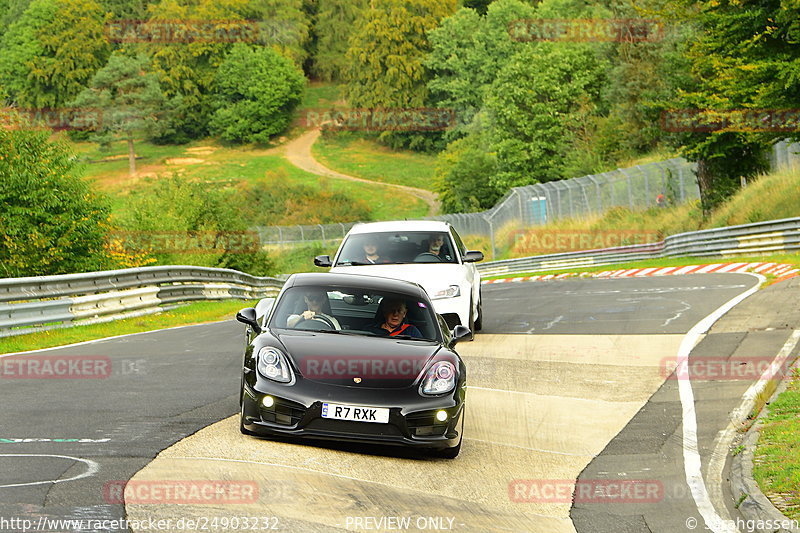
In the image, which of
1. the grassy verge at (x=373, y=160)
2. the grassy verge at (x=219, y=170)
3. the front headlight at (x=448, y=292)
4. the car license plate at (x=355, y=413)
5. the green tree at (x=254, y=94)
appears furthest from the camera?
the green tree at (x=254, y=94)

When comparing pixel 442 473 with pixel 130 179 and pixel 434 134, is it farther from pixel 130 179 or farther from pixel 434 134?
pixel 434 134

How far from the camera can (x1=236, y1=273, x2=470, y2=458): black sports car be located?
26.7ft

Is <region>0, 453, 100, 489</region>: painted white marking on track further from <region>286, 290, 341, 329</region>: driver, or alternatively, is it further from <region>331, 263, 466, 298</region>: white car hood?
<region>331, 263, 466, 298</region>: white car hood

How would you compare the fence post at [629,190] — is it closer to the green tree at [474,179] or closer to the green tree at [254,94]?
the green tree at [474,179]

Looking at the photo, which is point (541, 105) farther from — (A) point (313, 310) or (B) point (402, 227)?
(A) point (313, 310)

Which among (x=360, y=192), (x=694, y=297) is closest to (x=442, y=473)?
(x=694, y=297)

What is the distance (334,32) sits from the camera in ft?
496

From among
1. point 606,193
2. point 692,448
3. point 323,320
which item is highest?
point 323,320

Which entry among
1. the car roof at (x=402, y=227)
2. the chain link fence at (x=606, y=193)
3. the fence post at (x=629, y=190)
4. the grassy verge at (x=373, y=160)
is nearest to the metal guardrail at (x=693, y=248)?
the fence post at (x=629, y=190)

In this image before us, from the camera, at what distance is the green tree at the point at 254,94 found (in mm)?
130125

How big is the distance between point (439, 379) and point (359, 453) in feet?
2.70

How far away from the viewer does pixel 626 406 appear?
1115 cm

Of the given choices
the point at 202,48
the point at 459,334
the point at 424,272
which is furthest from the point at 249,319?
the point at 202,48

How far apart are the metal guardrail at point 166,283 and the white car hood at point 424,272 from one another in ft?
17.5
